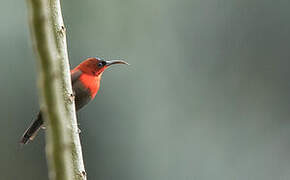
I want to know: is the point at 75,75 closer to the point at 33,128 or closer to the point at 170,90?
the point at 33,128

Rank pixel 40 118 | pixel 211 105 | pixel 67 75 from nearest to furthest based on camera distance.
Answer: pixel 67 75, pixel 40 118, pixel 211 105

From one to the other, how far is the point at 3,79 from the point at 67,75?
12.3 ft

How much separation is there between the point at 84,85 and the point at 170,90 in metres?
1.95

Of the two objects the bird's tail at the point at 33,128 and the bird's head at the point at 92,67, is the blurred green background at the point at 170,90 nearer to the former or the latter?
the bird's head at the point at 92,67

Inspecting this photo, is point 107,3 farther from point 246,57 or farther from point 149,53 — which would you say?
point 246,57

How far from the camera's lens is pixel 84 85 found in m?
3.31

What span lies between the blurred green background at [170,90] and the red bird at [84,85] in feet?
3.39

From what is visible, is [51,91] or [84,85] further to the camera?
[84,85]

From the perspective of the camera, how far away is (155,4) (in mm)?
5328

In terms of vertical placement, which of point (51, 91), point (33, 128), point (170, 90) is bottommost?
point (170, 90)

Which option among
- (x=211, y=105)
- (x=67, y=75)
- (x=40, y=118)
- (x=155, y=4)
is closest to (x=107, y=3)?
(x=155, y=4)

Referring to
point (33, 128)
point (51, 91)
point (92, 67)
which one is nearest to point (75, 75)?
point (92, 67)

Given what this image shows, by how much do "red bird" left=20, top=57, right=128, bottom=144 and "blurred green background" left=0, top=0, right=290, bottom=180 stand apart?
1.03 metres

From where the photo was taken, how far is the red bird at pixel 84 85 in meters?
3.07
